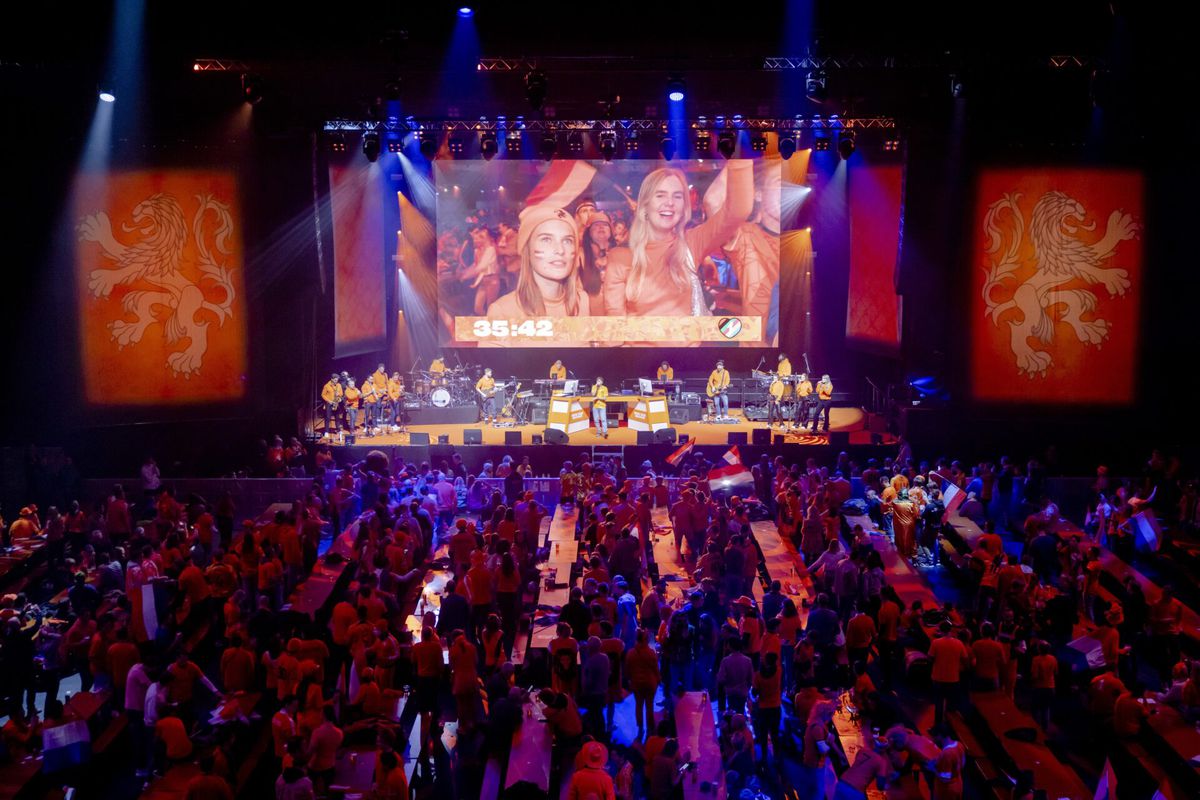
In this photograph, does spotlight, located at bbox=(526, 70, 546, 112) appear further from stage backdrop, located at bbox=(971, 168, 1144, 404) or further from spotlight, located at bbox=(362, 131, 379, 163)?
stage backdrop, located at bbox=(971, 168, 1144, 404)

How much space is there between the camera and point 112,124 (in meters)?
19.3

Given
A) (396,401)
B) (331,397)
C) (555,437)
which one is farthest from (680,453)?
(396,401)

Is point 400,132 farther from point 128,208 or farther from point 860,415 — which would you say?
point 860,415

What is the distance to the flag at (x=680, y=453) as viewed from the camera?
1811cm

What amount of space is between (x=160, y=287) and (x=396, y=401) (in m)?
5.97

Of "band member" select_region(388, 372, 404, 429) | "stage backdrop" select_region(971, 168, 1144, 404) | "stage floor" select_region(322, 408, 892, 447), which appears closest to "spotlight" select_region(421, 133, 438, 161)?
"stage floor" select_region(322, 408, 892, 447)

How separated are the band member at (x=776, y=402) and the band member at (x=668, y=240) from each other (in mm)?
3928

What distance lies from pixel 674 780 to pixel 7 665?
695 cm

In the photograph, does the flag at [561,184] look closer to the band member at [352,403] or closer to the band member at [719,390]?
the band member at [719,390]

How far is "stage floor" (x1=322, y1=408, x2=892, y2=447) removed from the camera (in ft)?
71.4

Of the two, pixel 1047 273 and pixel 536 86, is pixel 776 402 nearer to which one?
pixel 1047 273

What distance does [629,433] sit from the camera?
2292 centimetres

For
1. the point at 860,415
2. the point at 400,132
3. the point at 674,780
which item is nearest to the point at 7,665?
the point at 674,780

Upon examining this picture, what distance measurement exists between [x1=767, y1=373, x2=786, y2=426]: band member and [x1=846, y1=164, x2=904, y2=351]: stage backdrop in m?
2.63
